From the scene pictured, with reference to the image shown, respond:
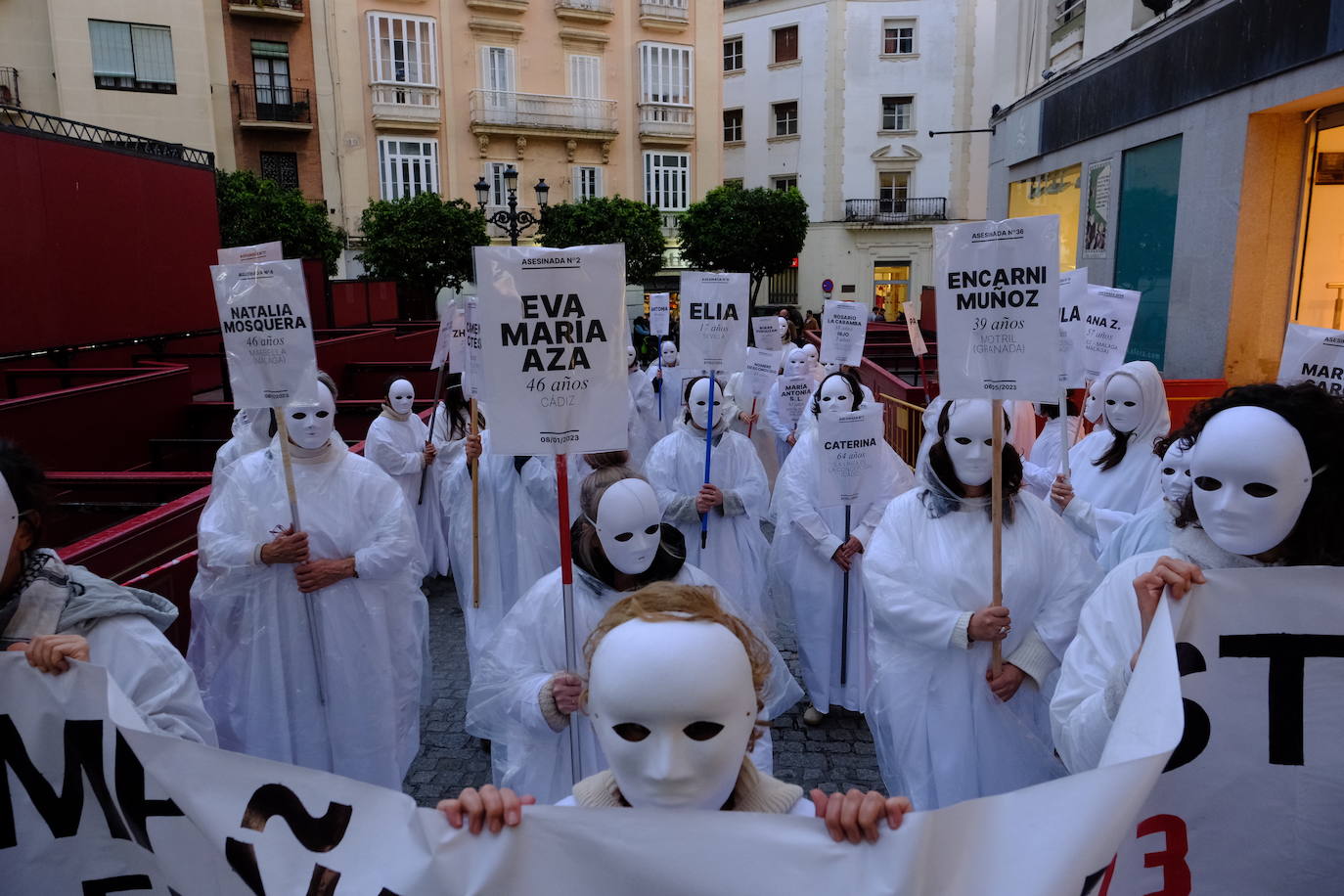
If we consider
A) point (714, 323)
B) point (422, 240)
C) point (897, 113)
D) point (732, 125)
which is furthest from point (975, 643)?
point (732, 125)

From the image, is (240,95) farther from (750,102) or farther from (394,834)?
(394,834)

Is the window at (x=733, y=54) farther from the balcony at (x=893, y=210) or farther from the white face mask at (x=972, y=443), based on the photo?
the white face mask at (x=972, y=443)

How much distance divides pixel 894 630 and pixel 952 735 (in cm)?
44

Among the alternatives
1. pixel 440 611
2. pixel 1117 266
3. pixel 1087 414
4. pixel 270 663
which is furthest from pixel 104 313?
pixel 1117 266

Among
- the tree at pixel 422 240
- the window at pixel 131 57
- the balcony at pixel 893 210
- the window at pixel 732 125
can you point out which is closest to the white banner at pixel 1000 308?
the tree at pixel 422 240

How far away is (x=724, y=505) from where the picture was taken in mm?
5965

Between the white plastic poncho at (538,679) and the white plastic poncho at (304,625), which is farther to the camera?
the white plastic poncho at (304,625)

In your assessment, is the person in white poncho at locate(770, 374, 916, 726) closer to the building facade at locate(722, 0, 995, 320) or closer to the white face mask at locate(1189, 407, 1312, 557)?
the white face mask at locate(1189, 407, 1312, 557)

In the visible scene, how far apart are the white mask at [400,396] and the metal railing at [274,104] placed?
27.4m

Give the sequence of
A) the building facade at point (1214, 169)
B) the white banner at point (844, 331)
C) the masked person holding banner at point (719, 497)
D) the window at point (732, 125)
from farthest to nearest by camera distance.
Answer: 1. the window at point (732, 125)
2. the building facade at point (1214, 169)
3. the white banner at point (844, 331)
4. the masked person holding banner at point (719, 497)

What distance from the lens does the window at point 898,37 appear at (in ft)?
130

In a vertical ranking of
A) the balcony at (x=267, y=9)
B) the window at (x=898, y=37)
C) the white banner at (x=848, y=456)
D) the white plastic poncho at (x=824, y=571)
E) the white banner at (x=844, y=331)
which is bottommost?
the white plastic poncho at (x=824, y=571)

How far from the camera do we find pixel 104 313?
1396cm

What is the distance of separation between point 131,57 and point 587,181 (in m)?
15.1
